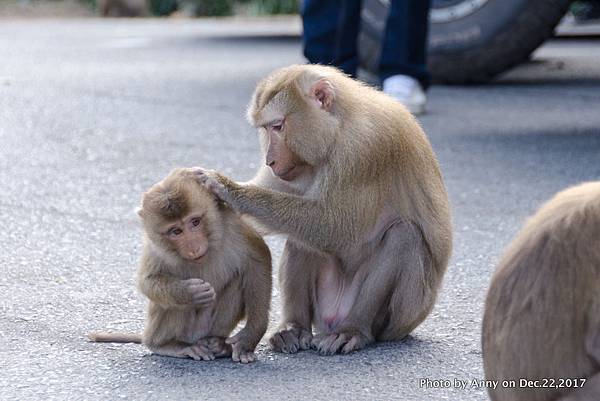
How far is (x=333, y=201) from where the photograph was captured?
3.68 meters

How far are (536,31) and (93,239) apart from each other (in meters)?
4.18

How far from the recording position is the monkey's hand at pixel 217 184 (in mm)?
3695

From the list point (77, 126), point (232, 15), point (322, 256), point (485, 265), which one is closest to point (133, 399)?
point (322, 256)

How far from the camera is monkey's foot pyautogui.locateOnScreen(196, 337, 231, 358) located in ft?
12.0

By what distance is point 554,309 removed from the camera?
99.3 inches

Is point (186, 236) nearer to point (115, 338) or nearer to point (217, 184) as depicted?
point (217, 184)

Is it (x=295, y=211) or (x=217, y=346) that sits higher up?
(x=295, y=211)

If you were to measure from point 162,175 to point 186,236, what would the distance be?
2.75 meters

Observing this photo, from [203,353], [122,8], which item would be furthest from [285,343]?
[122,8]

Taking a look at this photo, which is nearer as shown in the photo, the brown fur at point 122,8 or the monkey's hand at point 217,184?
the monkey's hand at point 217,184

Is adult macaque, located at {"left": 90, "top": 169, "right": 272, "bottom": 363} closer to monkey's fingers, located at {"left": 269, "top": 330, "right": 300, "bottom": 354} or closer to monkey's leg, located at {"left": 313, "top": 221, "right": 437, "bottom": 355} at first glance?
monkey's fingers, located at {"left": 269, "top": 330, "right": 300, "bottom": 354}

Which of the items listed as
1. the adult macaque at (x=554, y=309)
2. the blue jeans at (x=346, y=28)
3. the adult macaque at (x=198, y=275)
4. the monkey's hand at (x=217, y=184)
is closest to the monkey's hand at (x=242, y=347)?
the adult macaque at (x=198, y=275)

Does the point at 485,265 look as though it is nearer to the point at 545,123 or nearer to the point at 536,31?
the point at 545,123

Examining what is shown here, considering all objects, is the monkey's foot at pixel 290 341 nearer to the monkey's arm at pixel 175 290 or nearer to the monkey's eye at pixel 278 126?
the monkey's arm at pixel 175 290
